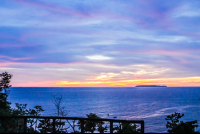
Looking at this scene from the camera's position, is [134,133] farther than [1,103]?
No

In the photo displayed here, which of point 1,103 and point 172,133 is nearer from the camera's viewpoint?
point 172,133

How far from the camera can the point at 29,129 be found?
7.16 m

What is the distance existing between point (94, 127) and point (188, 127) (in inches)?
125

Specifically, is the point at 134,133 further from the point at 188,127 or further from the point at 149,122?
the point at 149,122

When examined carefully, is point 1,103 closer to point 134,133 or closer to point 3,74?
point 3,74


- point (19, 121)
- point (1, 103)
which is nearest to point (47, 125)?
point (19, 121)

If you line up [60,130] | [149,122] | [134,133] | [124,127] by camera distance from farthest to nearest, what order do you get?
1. [149,122]
2. [60,130]
3. [124,127]
4. [134,133]

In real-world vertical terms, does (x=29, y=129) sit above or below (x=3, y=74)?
below

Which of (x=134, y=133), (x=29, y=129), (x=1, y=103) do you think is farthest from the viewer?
(x=1, y=103)

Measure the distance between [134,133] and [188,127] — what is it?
1539 mm

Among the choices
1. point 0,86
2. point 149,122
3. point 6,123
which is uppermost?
point 0,86

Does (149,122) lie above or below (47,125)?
below

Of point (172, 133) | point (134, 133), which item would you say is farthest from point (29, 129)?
point (172, 133)

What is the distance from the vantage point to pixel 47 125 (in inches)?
276
